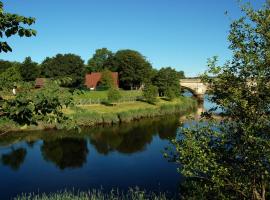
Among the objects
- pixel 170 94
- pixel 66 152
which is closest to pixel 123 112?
pixel 170 94

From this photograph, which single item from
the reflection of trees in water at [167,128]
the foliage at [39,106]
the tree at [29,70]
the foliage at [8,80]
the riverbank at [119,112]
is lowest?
the reflection of trees in water at [167,128]

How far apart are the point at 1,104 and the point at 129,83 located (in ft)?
381

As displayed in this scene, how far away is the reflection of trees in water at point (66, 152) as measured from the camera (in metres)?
42.6

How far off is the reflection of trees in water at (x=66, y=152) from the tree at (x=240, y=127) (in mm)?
29540

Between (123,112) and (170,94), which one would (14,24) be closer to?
(123,112)

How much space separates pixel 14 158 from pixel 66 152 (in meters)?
6.76

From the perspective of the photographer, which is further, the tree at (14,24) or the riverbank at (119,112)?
the riverbank at (119,112)

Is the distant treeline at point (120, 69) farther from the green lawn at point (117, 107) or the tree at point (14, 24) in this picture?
the tree at point (14, 24)

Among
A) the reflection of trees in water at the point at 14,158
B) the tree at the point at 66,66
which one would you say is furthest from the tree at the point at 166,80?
the reflection of trees in water at the point at 14,158

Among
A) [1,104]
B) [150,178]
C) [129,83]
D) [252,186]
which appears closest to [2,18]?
[1,104]

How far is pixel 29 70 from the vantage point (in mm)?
125812

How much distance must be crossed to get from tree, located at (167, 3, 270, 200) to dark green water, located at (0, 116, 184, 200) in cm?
997

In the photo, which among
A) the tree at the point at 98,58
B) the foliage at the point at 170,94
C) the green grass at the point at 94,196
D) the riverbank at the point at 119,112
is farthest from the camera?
the tree at the point at 98,58

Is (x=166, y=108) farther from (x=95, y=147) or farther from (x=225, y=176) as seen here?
(x=225, y=176)
